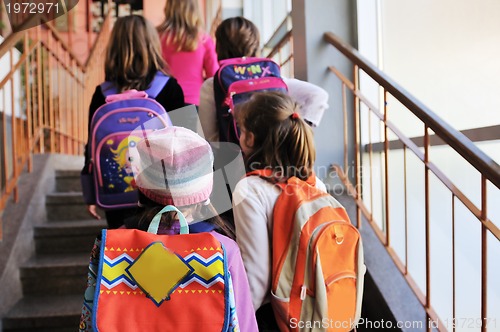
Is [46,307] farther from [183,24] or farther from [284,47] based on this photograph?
[284,47]

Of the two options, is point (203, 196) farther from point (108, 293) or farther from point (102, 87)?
point (102, 87)

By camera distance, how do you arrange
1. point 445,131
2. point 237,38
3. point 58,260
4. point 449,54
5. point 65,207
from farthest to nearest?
point 65,207
point 58,260
point 449,54
point 237,38
point 445,131

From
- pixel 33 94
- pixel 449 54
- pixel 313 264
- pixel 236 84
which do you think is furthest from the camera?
pixel 33 94

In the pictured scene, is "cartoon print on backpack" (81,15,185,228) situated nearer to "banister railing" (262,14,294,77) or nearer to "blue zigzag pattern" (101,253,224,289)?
"blue zigzag pattern" (101,253,224,289)

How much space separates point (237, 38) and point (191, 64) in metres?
0.57

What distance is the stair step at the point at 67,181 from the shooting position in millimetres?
3658

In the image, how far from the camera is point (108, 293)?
44.8 inches

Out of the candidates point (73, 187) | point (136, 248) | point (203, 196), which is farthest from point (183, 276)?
point (73, 187)

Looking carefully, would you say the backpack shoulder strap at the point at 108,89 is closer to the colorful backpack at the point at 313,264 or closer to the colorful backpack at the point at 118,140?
the colorful backpack at the point at 118,140

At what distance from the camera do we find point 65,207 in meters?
3.37

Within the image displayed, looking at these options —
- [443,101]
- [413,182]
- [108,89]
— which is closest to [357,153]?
[413,182]

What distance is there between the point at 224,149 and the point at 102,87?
1.82 ft

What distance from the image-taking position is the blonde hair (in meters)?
2.69

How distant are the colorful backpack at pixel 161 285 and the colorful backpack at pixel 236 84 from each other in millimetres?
915
